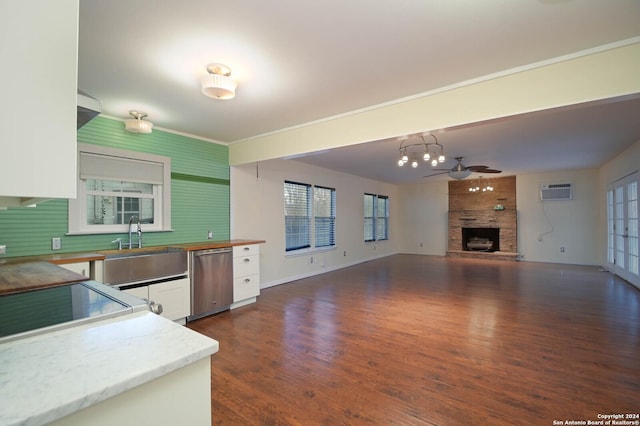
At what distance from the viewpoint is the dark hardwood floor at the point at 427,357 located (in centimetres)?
196

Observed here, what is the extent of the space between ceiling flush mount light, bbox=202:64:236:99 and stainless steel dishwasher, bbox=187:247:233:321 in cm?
208

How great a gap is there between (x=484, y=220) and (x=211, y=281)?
8.25 meters

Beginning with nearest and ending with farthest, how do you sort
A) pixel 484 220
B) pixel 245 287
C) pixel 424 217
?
pixel 245 287 → pixel 484 220 → pixel 424 217

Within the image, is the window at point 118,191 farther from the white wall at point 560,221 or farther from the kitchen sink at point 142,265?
the white wall at point 560,221

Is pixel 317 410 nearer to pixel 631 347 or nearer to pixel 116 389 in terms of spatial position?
pixel 116 389

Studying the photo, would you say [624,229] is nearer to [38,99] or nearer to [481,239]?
[481,239]

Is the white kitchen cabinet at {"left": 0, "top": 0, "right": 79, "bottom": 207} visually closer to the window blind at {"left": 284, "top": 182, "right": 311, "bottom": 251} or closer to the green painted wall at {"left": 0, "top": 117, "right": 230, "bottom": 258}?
the green painted wall at {"left": 0, "top": 117, "right": 230, "bottom": 258}

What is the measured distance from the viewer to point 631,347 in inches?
111

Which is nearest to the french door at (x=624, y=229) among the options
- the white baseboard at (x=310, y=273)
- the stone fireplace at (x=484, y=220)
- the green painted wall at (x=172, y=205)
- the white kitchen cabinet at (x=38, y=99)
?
the stone fireplace at (x=484, y=220)

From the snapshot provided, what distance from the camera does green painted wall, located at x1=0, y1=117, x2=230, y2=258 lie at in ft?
9.34

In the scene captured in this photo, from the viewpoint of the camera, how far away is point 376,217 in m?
9.20

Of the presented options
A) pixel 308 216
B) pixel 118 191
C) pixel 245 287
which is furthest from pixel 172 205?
pixel 308 216

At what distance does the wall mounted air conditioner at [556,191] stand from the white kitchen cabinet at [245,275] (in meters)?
8.21

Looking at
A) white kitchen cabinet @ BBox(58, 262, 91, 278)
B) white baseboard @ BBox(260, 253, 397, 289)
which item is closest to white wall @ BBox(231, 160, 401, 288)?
white baseboard @ BBox(260, 253, 397, 289)
